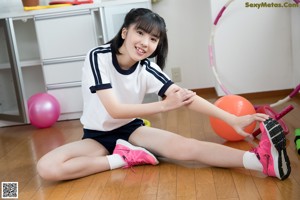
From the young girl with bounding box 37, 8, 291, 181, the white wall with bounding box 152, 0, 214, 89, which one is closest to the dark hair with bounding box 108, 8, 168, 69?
the young girl with bounding box 37, 8, 291, 181

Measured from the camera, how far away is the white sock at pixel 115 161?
6.38 feet

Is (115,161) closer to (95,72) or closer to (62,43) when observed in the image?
(95,72)

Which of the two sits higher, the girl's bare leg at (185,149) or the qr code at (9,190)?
the girl's bare leg at (185,149)

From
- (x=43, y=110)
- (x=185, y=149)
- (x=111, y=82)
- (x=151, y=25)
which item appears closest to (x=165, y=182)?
(x=185, y=149)

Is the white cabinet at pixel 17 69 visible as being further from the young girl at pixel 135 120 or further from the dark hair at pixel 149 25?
the dark hair at pixel 149 25

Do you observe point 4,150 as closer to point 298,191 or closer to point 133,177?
point 133,177

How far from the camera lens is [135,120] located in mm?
2100

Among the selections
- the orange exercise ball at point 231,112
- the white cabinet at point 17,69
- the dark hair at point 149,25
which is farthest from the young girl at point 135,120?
the white cabinet at point 17,69

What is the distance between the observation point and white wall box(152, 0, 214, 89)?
3.66 meters

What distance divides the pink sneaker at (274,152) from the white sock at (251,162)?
0.06 feet

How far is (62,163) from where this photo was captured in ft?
6.01

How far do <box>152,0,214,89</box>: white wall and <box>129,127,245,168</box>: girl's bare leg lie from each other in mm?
1825

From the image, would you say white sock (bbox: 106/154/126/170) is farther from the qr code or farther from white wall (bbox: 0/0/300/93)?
white wall (bbox: 0/0/300/93)

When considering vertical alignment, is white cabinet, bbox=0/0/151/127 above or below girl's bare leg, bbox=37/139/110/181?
above
